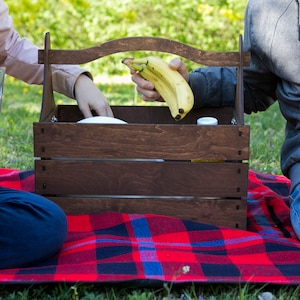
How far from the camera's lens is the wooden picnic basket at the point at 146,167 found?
220 centimetres

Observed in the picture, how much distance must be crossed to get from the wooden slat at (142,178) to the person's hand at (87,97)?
0.25m

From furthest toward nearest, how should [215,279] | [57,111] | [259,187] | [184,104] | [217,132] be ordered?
[259,187] → [57,111] → [184,104] → [217,132] → [215,279]

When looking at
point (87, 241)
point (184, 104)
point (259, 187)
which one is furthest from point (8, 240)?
point (259, 187)

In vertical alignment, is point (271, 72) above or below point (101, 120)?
above

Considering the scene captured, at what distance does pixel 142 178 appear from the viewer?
223 centimetres

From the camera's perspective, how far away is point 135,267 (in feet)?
6.09

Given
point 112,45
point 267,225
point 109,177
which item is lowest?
point 267,225

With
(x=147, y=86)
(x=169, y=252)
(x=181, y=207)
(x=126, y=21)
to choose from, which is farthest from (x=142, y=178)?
(x=126, y=21)

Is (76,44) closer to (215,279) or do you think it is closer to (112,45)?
(112,45)

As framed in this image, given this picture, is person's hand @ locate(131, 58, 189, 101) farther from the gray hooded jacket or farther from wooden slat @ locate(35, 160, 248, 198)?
wooden slat @ locate(35, 160, 248, 198)

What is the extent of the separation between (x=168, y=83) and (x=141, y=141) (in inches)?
13.9

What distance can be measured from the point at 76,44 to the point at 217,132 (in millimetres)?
5786

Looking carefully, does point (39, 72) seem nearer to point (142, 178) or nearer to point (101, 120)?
point (101, 120)

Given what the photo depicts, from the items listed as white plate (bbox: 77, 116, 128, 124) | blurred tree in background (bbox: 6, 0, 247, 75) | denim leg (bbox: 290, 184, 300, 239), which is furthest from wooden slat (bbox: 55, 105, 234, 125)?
blurred tree in background (bbox: 6, 0, 247, 75)
